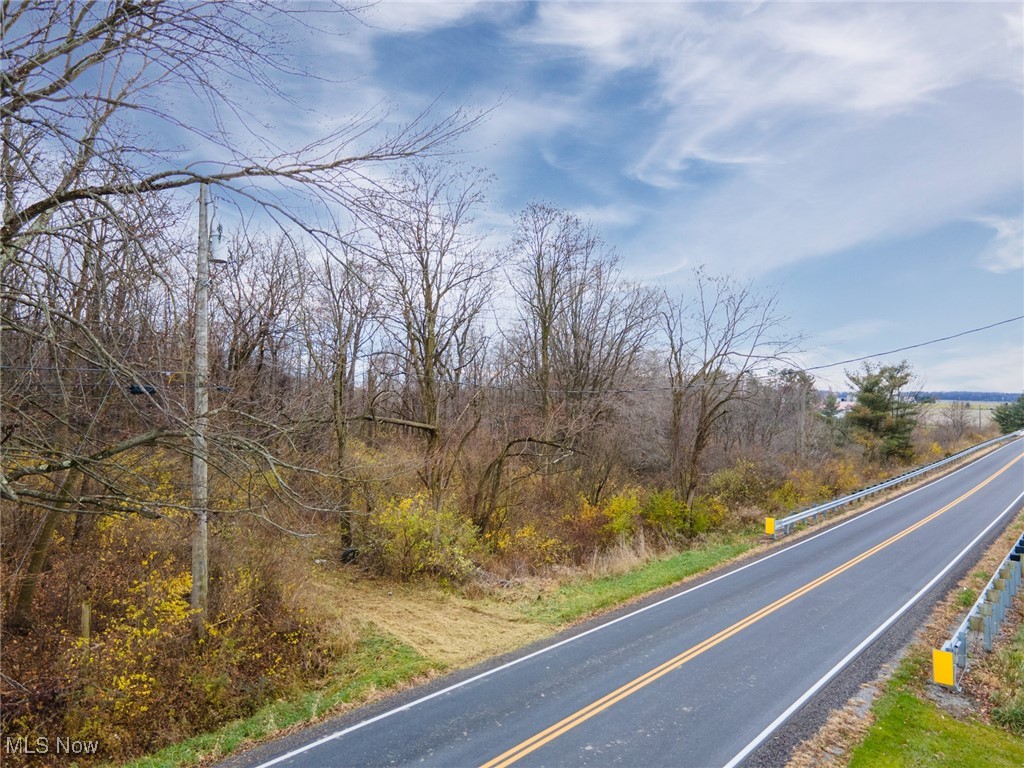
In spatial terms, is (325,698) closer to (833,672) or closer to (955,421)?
(833,672)

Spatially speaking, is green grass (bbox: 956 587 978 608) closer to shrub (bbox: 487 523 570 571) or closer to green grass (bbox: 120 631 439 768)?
shrub (bbox: 487 523 570 571)

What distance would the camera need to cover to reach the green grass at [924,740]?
7.26 meters

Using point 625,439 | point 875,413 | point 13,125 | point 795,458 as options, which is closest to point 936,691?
point 13,125

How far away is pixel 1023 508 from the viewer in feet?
85.5

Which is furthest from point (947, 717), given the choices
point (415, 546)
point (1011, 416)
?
point (1011, 416)

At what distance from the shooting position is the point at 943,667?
9.20 metres

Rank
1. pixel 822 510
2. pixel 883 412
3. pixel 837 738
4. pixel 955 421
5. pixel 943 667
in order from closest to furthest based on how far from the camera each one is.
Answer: pixel 837 738 < pixel 943 667 < pixel 822 510 < pixel 883 412 < pixel 955 421

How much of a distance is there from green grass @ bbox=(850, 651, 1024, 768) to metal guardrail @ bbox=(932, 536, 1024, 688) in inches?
25.0

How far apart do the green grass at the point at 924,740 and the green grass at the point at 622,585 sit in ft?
19.5

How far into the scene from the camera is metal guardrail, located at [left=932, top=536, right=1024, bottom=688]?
9.23 m

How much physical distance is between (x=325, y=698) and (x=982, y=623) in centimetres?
1248

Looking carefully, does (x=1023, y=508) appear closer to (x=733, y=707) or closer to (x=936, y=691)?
(x=936, y=691)

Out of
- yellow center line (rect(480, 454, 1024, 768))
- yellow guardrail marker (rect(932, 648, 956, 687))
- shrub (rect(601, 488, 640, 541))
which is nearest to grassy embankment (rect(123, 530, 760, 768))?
shrub (rect(601, 488, 640, 541))

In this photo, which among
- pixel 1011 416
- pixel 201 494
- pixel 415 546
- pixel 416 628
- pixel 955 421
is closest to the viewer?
pixel 201 494
